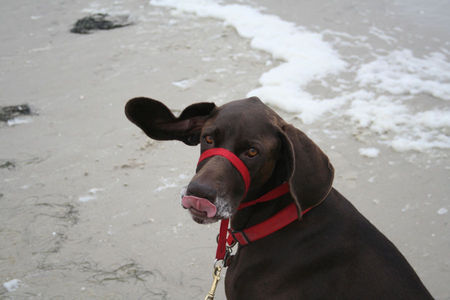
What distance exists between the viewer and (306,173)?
87.0 inches

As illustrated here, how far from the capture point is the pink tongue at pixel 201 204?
A: 2.13m

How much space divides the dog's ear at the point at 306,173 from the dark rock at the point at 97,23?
621cm

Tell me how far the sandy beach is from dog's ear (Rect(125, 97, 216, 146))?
4.09 ft

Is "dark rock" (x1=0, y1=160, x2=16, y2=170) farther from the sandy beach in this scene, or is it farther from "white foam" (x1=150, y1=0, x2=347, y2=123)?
"white foam" (x1=150, y1=0, x2=347, y2=123)

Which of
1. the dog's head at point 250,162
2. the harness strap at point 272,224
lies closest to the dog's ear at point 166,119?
the dog's head at point 250,162

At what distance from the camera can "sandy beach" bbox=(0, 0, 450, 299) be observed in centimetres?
345

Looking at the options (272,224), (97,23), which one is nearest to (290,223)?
(272,224)

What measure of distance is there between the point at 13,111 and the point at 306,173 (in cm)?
428

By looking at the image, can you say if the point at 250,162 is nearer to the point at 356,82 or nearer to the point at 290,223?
the point at 290,223

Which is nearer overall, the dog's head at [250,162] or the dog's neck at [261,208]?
the dog's head at [250,162]

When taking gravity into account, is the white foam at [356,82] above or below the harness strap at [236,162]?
below

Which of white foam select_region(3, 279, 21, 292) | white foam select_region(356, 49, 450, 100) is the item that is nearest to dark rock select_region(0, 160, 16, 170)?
white foam select_region(3, 279, 21, 292)

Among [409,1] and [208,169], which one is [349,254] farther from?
[409,1]

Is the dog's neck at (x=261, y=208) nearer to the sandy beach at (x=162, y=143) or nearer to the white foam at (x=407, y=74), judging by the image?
the sandy beach at (x=162, y=143)
